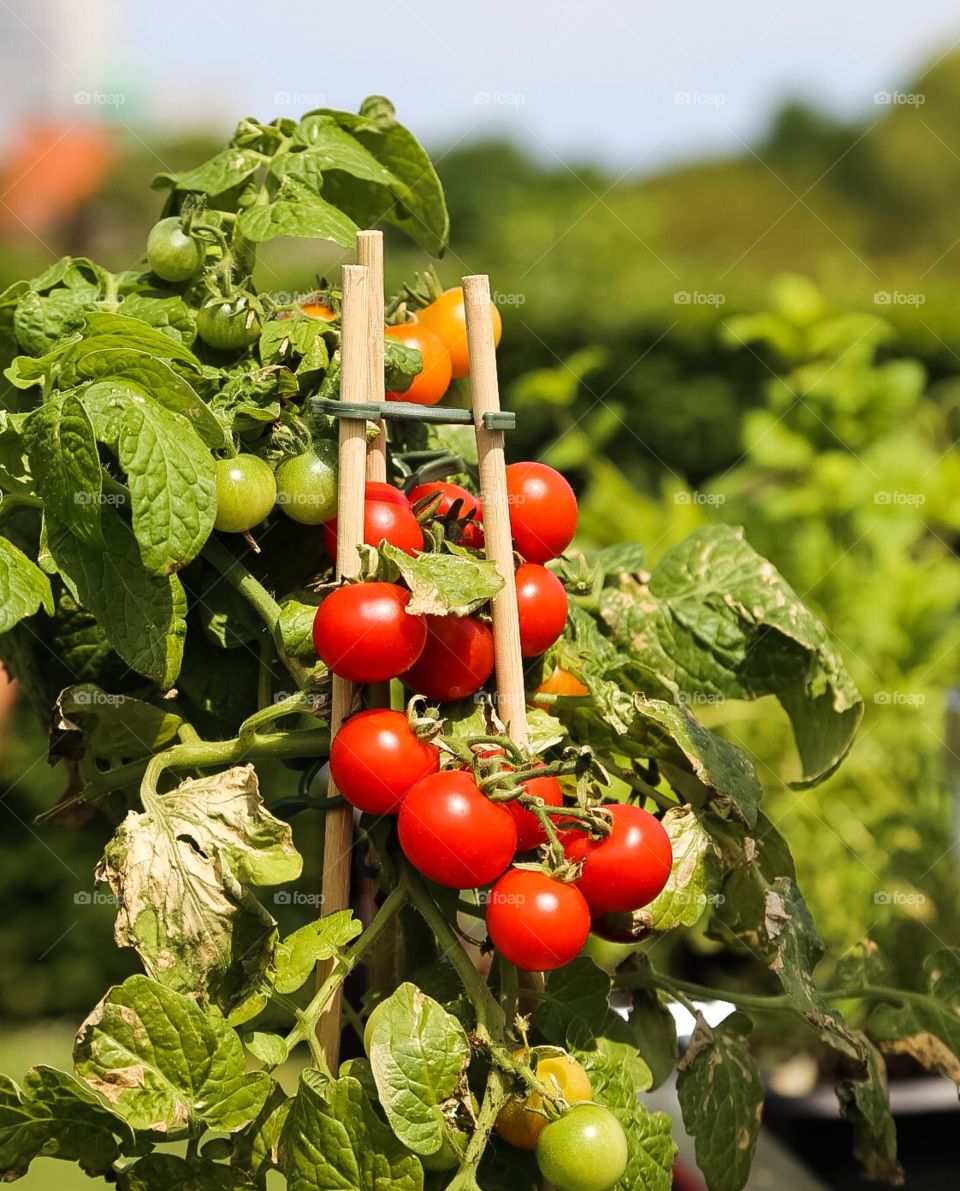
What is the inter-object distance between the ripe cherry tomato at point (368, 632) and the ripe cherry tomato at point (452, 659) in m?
0.05

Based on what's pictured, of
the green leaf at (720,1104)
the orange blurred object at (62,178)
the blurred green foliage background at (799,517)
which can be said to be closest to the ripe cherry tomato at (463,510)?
the blurred green foliage background at (799,517)

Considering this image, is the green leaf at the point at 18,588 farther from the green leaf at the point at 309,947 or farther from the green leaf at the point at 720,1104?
the green leaf at the point at 720,1104

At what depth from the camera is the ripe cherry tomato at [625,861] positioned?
875mm

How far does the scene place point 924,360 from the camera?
524 cm

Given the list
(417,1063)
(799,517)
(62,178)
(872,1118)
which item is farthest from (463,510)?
(62,178)

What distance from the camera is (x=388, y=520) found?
92 cm

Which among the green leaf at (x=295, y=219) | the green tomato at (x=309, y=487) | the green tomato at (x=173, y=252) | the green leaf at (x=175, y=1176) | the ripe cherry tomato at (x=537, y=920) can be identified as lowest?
the green leaf at (x=175, y=1176)

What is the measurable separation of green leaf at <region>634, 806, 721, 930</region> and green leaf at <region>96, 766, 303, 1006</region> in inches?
10.9

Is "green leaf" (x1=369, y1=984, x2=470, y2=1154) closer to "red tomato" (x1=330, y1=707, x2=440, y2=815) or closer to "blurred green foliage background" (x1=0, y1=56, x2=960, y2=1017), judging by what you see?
"red tomato" (x1=330, y1=707, x2=440, y2=815)

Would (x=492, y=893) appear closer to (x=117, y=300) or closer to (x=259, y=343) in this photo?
(x=259, y=343)

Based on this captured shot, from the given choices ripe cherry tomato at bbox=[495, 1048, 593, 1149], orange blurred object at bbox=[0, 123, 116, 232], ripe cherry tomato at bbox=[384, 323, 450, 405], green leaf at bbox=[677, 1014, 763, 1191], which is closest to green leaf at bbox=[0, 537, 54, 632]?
ripe cherry tomato at bbox=[384, 323, 450, 405]

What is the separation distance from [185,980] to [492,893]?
218mm

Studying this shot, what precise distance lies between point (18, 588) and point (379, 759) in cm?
26

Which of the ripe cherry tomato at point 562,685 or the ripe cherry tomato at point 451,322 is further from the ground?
the ripe cherry tomato at point 451,322
